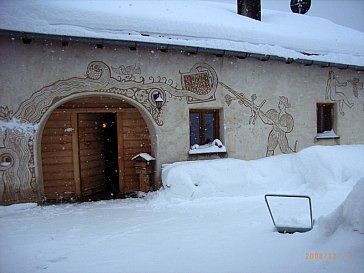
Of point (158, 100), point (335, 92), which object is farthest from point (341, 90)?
point (158, 100)

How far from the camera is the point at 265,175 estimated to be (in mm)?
7605

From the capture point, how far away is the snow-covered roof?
6488 millimetres

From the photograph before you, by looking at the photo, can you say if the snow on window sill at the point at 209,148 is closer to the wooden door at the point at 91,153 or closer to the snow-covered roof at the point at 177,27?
the snow-covered roof at the point at 177,27

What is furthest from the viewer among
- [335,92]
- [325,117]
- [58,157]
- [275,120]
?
[325,117]

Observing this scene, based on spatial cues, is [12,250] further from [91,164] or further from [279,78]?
[279,78]

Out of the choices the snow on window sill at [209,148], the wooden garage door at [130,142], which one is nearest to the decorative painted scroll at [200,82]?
the snow on window sill at [209,148]

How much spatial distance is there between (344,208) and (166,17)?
660cm

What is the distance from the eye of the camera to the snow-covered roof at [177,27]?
649cm

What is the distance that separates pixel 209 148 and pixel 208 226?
345 cm

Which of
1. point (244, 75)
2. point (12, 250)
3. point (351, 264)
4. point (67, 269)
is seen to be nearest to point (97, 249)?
point (67, 269)

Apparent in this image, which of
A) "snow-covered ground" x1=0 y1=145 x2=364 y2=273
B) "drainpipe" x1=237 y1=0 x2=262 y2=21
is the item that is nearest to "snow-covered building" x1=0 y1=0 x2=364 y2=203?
"snow-covered ground" x1=0 y1=145 x2=364 y2=273

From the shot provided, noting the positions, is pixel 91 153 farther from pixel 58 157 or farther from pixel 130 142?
pixel 130 142

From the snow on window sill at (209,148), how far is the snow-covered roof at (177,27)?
8.40 feet

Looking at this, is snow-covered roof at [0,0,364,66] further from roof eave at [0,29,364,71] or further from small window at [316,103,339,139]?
small window at [316,103,339,139]
